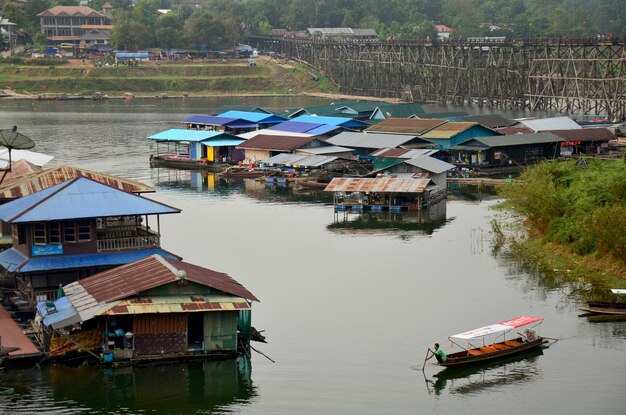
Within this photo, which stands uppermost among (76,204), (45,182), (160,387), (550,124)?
(550,124)

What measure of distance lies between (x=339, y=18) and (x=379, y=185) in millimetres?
107295

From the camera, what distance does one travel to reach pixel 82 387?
25.2 meters

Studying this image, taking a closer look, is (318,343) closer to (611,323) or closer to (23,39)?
(611,323)

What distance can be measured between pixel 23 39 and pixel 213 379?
372 ft

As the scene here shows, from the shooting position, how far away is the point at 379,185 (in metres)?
48.8

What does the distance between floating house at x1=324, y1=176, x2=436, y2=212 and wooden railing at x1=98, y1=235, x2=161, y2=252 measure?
1748 cm

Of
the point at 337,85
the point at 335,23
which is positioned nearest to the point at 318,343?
the point at 337,85

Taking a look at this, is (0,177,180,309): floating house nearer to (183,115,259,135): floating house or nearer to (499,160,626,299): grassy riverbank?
(499,160,626,299): grassy riverbank

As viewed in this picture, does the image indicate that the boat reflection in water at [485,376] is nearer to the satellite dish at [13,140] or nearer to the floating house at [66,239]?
the floating house at [66,239]

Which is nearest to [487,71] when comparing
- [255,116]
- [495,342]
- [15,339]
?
[255,116]

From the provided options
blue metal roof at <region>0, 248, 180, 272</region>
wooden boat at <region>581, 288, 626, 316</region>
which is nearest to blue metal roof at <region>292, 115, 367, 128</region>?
blue metal roof at <region>0, 248, 180, 272</region>

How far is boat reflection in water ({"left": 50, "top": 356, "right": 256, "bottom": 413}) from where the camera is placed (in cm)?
2459

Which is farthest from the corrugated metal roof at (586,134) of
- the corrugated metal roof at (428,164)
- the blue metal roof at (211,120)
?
the blue metal roof at (211,120)

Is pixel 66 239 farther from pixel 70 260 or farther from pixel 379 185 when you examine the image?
pixel 379 185
